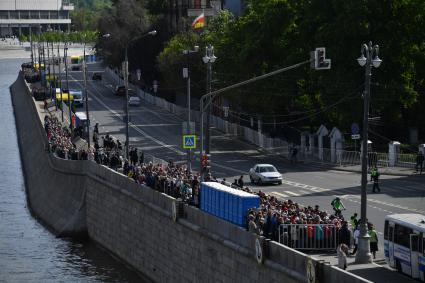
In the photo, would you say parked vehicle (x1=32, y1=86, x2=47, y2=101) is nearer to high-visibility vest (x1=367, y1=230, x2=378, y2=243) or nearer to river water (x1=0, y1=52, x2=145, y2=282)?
river water (x1=0, y1=52, x2=145, y2=282)


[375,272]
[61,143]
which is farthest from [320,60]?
[61,143]

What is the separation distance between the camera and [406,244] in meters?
35.3

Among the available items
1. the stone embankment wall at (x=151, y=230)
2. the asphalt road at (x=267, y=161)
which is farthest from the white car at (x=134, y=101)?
the stone embankment wall at (x=151, y=230)

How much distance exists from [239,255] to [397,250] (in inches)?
234

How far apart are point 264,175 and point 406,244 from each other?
29.2 m

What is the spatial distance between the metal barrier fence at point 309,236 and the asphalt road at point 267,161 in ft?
8.37

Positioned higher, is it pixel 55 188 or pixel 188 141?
pixel 188 141

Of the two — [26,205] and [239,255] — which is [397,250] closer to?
[239,255]

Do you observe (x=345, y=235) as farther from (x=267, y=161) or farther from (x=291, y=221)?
(x=267, y=161)

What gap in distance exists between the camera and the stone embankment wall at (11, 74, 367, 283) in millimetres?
36194

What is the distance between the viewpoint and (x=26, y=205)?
80375mm

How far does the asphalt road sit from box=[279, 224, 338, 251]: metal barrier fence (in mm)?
2550

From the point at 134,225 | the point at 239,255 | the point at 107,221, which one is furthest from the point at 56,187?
the point at 239,255

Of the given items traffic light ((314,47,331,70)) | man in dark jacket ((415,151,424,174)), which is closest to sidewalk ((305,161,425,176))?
man in dark jacket ((415,151,424,174))
